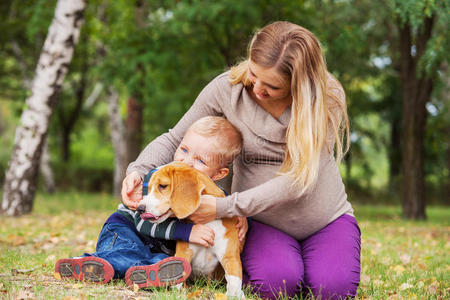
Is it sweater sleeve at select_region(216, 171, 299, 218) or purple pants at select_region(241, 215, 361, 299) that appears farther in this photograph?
purple pants at select_region(241, 215, 361, 299)

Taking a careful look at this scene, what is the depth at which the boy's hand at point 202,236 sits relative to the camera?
3.15m

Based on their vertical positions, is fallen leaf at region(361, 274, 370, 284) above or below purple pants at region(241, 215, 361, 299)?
below

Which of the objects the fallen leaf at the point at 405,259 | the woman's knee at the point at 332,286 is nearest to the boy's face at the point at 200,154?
the woman's knee at the point at 332,286

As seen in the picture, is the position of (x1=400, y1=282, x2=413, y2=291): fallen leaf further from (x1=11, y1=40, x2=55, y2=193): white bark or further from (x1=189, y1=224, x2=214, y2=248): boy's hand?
(x1=11, y1=40, x2=55, y2=193): white bark

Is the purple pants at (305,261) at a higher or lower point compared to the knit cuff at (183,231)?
lower

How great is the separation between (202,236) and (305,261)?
0.88 meters

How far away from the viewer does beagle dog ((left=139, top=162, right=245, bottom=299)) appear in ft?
9.93

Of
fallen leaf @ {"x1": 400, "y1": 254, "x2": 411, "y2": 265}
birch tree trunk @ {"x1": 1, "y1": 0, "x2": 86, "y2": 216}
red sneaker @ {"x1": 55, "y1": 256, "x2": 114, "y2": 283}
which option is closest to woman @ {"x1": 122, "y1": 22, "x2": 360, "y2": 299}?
red sneaker @ {"x1": 55, "y1": 256, "x2": 114, "y2": 283}

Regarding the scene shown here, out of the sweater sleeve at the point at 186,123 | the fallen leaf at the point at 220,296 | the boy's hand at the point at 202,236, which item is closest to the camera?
the fallen leaf at the point at 220,296

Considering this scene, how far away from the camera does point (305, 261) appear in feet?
12.0

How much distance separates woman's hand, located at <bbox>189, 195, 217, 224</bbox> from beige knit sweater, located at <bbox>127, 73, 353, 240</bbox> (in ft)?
1.59

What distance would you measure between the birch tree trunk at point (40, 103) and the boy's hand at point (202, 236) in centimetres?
Answer: 595

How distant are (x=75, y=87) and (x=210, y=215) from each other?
70.4 feet

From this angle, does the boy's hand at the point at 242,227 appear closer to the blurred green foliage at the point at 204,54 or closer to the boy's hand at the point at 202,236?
the boy's hand at the point at 202,236
